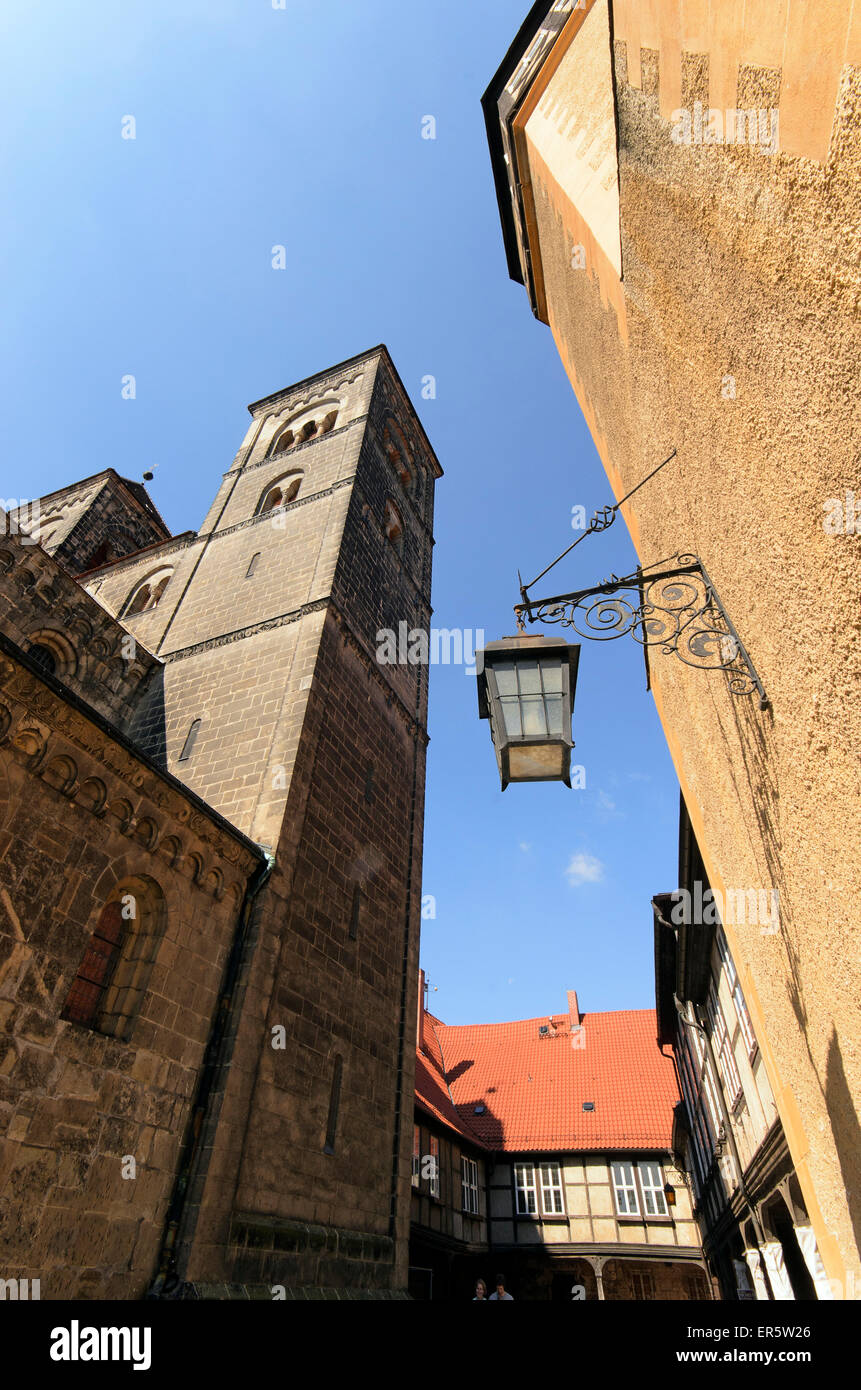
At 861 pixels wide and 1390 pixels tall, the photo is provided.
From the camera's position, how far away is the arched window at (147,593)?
17078 mm

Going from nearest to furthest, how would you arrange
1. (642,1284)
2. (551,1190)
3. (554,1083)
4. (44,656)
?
(44,656) < (551,1190) < (642,1284) < (554,1083)

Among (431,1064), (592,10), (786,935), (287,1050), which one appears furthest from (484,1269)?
(592,10)

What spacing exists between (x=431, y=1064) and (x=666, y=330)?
84.7ft

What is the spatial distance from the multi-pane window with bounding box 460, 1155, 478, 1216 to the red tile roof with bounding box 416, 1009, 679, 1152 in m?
0.96

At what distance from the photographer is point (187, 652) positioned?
1324 cm

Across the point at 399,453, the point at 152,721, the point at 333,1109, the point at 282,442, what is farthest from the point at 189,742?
the point at 399,453

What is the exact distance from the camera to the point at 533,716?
4.12m

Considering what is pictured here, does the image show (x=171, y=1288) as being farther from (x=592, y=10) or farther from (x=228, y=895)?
(x=592, y=10)

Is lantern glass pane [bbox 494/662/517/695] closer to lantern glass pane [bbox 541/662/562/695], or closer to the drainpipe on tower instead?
lantern glass pane [bbox 541/662/562/695]

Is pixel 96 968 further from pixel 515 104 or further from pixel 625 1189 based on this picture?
pixel 625 1189

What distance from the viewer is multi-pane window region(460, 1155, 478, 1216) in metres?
19.6

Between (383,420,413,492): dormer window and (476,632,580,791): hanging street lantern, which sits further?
(383,420,413,492): dormer window

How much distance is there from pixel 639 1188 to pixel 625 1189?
400 mm

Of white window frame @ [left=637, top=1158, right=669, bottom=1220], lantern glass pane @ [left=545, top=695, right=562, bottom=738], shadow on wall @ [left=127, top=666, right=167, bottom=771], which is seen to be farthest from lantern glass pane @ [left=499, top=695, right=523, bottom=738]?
white window frame @ [left=637, top=1158, right=669, bottom=1220]
